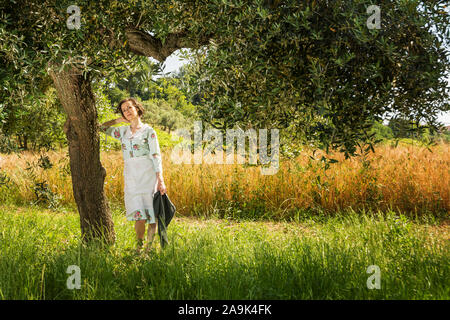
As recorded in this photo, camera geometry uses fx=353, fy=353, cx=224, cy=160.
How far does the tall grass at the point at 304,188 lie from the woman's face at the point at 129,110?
3.97 metres

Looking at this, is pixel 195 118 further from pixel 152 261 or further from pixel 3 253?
pixel 3 253

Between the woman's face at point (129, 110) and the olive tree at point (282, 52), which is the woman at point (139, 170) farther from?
the olive tree at point (282, 52)

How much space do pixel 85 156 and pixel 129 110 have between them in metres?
0.97

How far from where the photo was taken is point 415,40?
3.15 meters

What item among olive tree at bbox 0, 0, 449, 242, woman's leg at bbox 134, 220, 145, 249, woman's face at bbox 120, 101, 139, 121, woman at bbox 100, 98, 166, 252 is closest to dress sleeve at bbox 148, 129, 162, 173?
woman at bbox 100, 98, 166, 252

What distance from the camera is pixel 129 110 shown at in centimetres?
514

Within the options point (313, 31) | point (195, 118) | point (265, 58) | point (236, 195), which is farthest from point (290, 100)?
point (236, 195)

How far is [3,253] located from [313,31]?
4546 millimetres

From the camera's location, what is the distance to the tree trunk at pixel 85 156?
5012mm

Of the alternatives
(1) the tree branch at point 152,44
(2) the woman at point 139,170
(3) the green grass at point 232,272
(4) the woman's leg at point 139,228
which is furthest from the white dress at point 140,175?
(1) the tree branch at point 152,44

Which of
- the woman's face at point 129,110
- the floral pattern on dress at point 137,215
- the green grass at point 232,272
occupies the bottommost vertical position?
the green grass at point 232,272

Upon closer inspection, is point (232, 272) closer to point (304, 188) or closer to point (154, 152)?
point (154, 152)

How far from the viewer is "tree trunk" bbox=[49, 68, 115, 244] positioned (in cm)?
501

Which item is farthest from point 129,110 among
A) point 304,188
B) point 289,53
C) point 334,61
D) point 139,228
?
point 304,188
